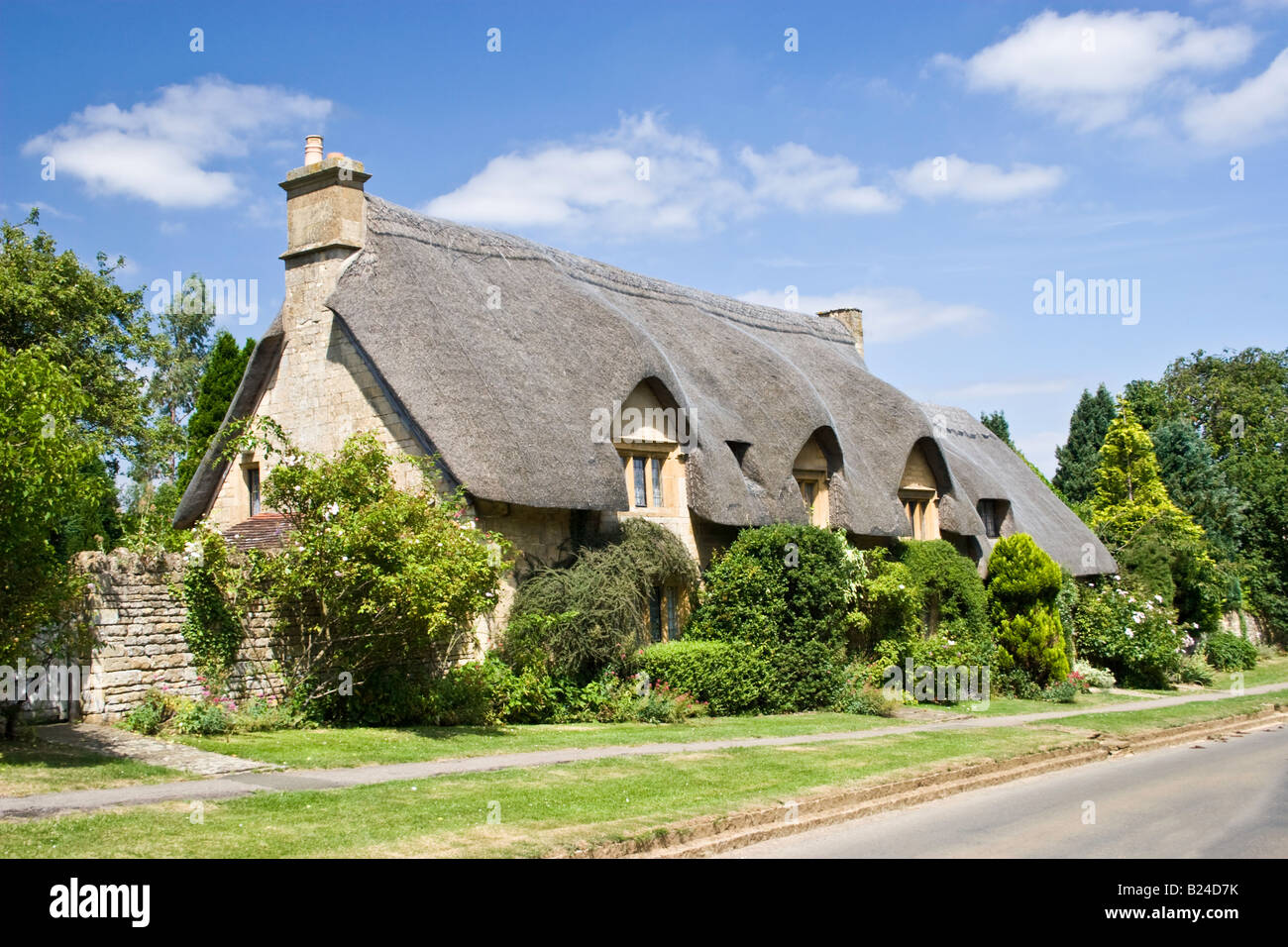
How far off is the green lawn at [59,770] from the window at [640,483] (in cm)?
1122

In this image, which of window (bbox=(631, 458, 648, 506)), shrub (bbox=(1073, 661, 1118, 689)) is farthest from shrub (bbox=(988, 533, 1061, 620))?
window (bbox=(631, 458, 648, 506))

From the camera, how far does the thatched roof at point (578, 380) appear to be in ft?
60.2

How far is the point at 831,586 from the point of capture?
2175 cm

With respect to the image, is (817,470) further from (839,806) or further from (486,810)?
(486,810)

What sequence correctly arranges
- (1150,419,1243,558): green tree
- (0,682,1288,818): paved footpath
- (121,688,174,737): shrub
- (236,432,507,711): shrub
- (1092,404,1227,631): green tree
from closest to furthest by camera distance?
(0,682,1288,818): paved footpath < (121,688,174,737): shrub < (236,432,507,711): shrub < (1092,404,1227,631): green tree < (1150,419,1243,558): green tree

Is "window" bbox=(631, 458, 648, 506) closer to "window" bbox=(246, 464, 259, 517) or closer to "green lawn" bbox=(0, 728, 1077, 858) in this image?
"window" bbox=(246, 464, 259, 517)

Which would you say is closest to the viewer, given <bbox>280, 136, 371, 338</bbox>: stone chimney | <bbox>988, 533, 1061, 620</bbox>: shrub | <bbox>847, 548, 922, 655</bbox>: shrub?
<bbox>280, 136, 371, 338</bbox>: stone chimney

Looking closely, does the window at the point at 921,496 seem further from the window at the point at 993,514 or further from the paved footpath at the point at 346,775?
the paved footpath at the point at 346,775

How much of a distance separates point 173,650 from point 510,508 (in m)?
5.74

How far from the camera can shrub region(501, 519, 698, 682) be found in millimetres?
18391

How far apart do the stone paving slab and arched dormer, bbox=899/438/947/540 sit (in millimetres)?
19189

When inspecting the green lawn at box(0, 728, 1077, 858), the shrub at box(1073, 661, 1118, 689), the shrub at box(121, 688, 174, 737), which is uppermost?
the shrub at box(121, 688, 174, 737)

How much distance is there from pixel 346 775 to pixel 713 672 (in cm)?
918

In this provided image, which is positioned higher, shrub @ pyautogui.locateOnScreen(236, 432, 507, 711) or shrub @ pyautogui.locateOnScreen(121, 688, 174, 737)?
shrub @ pyautogui.locateOnScreen(236, 432, 507, 711)
